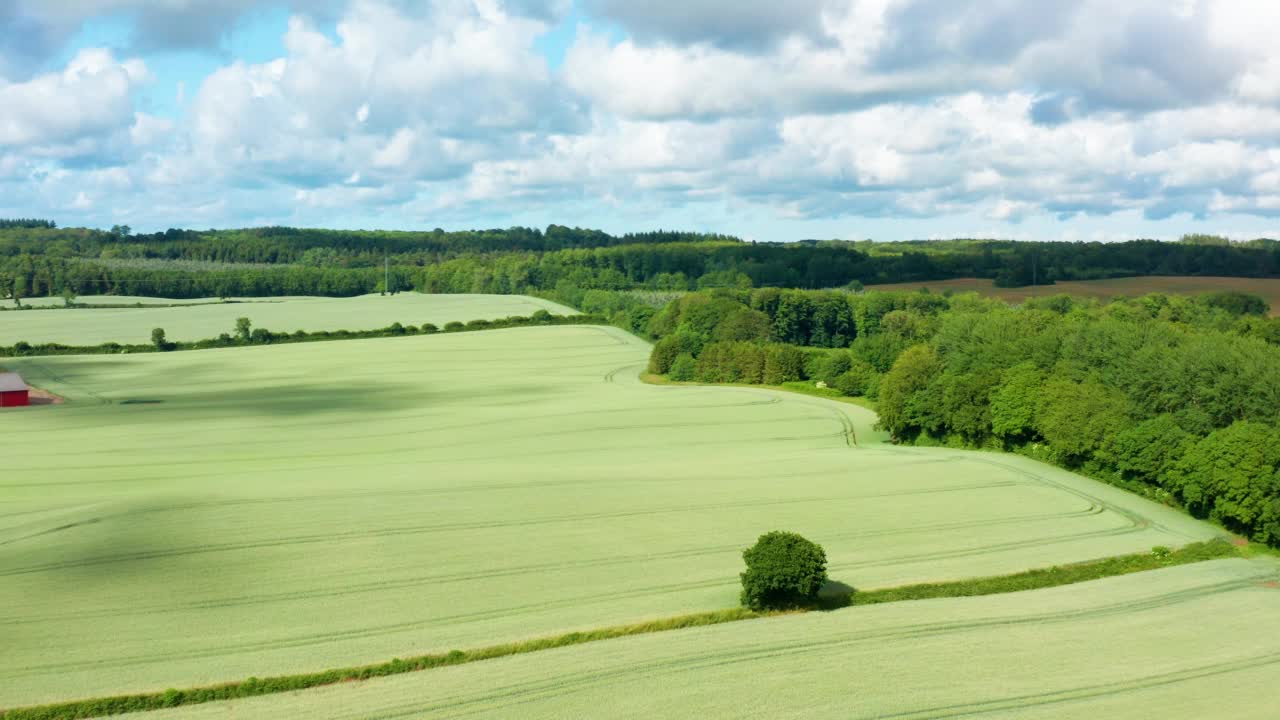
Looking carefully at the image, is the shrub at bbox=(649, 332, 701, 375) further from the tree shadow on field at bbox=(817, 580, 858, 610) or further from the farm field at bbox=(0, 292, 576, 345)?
the tree shadow on field at bbox=(817, 580, 858, 610)

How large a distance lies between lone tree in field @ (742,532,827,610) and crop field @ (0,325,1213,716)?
1345 millimetres

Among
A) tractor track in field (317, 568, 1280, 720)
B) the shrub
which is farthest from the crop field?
the shrub

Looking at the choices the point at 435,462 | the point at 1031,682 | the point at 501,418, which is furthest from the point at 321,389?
the point at 1031,682

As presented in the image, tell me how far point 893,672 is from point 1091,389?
41.7 meters

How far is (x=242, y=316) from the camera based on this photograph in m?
149

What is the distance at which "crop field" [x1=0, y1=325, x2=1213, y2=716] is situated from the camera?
33594 millimetres

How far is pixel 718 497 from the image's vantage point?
2068 inches

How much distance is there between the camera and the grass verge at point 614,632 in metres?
28.4

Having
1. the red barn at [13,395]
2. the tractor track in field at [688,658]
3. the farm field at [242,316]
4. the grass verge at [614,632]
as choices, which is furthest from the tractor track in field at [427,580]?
the farm field at [242,316]

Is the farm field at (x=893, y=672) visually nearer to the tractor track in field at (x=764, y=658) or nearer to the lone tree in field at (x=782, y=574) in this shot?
the tractor track in field at (x=764, y=658)

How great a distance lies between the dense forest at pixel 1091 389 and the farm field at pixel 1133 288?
59.8 ft

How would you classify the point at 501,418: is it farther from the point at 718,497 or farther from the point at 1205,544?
the point at 1205,544

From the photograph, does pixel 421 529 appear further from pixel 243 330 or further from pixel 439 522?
pixel 243 330

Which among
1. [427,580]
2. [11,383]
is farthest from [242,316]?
[427,580]
